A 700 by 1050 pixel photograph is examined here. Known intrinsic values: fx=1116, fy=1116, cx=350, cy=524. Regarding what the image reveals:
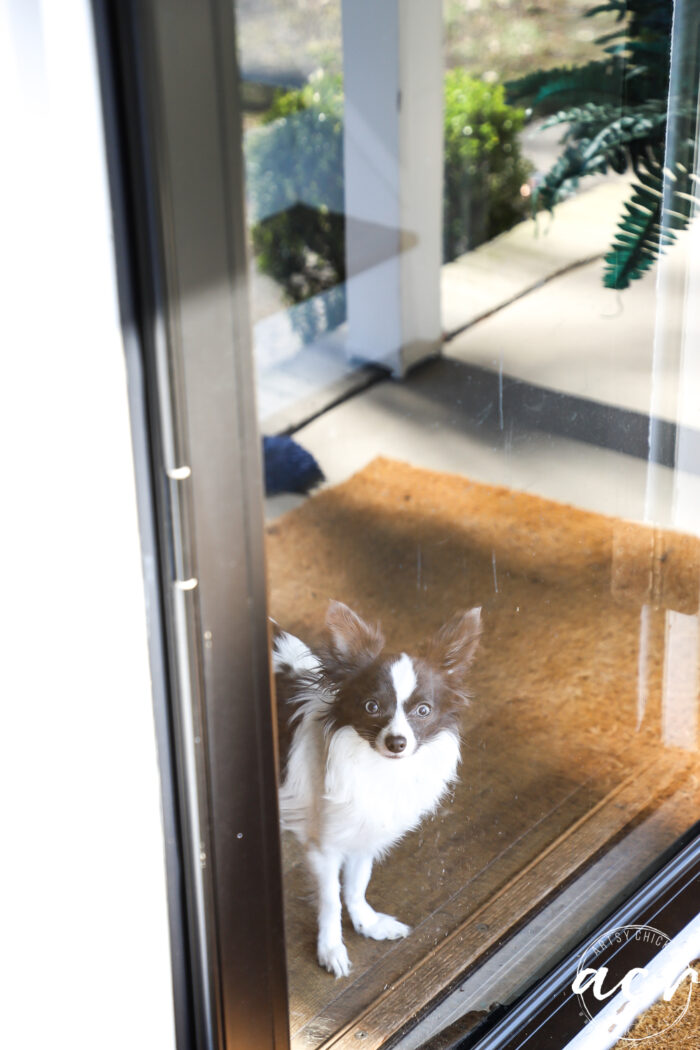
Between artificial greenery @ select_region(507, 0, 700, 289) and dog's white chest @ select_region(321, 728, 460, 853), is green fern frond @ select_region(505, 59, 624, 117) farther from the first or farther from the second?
dog's white chest @ select_region(321, 728, 460, 853)

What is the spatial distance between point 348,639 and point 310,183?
461mm

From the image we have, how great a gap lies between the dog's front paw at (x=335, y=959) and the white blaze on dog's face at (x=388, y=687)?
232 millimetres

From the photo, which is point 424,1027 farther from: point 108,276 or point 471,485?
point 108,276

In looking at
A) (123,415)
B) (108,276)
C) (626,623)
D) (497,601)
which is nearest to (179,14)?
(108,276)

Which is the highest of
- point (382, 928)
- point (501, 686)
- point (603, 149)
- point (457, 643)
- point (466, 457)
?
point (603, 149)

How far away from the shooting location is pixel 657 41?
59.1 inches

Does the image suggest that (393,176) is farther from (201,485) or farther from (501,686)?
(501,686)

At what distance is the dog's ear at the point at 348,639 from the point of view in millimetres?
1145

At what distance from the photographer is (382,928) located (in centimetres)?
131

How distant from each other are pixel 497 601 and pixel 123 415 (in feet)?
2.18

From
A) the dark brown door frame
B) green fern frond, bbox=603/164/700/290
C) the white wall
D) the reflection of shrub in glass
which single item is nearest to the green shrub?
the reflection of shrub in glass

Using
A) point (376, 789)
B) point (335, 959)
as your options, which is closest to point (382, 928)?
point (335, 959)

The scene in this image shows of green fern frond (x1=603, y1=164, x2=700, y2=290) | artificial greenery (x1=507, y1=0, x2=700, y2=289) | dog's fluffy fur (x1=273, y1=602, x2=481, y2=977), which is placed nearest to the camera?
dog's fluffy fur (x1=273, y1=602, x2=481, y2=977)

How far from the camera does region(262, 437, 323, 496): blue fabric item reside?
3.22ft
